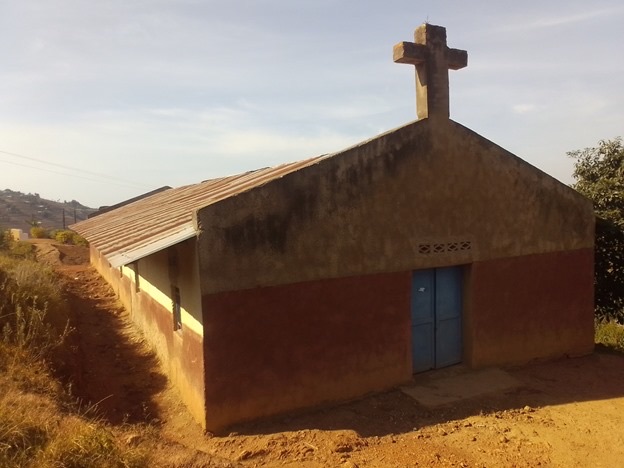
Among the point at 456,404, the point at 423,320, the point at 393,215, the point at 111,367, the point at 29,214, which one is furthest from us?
the point at 29,214

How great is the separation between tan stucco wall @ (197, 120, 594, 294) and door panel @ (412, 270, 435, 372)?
1.15ft

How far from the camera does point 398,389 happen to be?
25.2ft

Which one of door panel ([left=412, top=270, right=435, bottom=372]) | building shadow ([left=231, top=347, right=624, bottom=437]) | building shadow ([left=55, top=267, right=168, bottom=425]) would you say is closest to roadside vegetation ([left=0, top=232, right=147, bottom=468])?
building shadow ([left=55, top=267, right=168, bottom=425])

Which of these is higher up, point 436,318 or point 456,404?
point 436,318

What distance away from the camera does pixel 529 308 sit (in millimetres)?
8969

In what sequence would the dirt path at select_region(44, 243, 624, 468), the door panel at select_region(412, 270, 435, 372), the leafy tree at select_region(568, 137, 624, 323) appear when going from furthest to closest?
the leafy tree at select_region(568, 137, 624, 323) < the door panel at select_region(412, 270, 435, 372) < the dirt path at select_region(44, 243, 624, 468)

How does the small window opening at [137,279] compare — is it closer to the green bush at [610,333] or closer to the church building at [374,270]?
the church building at [374,270]

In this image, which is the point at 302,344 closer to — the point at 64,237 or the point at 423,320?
the point at 423,320

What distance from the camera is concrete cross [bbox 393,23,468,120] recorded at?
26.1ft

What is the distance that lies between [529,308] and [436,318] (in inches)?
76.1

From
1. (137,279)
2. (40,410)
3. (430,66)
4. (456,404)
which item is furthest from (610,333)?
(40,410)

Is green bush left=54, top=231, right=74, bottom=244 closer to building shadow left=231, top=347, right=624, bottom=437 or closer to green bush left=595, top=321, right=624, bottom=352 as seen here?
building shadow left=231, top=347, right=624, bottom=437

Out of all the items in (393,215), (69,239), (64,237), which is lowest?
(69,239)

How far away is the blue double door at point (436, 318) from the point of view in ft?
26.8
